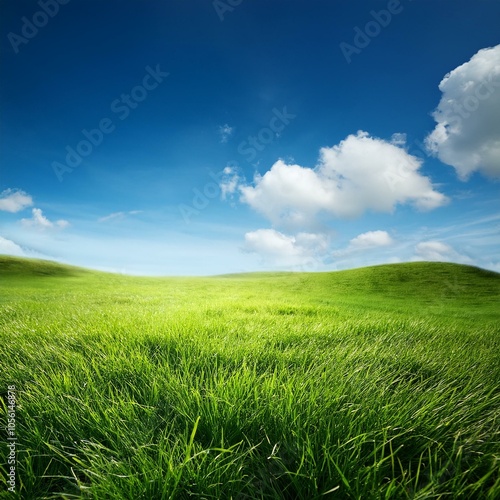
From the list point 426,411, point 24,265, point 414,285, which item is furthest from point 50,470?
point 24,265

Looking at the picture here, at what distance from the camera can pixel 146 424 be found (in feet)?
5.49

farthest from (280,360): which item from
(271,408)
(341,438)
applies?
(341,438)

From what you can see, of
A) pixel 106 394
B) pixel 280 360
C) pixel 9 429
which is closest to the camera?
pixel 9 429

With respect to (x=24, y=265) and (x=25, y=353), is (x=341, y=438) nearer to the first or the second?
(x=25, y=353)

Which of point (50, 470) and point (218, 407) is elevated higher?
point (218, 407)

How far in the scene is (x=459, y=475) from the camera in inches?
48.9

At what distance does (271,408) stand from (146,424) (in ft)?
2.48

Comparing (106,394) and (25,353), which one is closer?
(106,394)

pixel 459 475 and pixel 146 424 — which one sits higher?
pixel 459 475

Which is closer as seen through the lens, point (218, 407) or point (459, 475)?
point (459, 475)

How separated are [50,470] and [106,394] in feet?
2.06

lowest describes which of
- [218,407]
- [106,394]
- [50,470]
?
[50,470]

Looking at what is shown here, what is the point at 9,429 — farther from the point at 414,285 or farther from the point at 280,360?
the point at 414,285

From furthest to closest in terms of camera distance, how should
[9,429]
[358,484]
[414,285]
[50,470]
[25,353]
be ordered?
[414,285] < [25,353] < [9,429] < [50,470] < [358,484]
